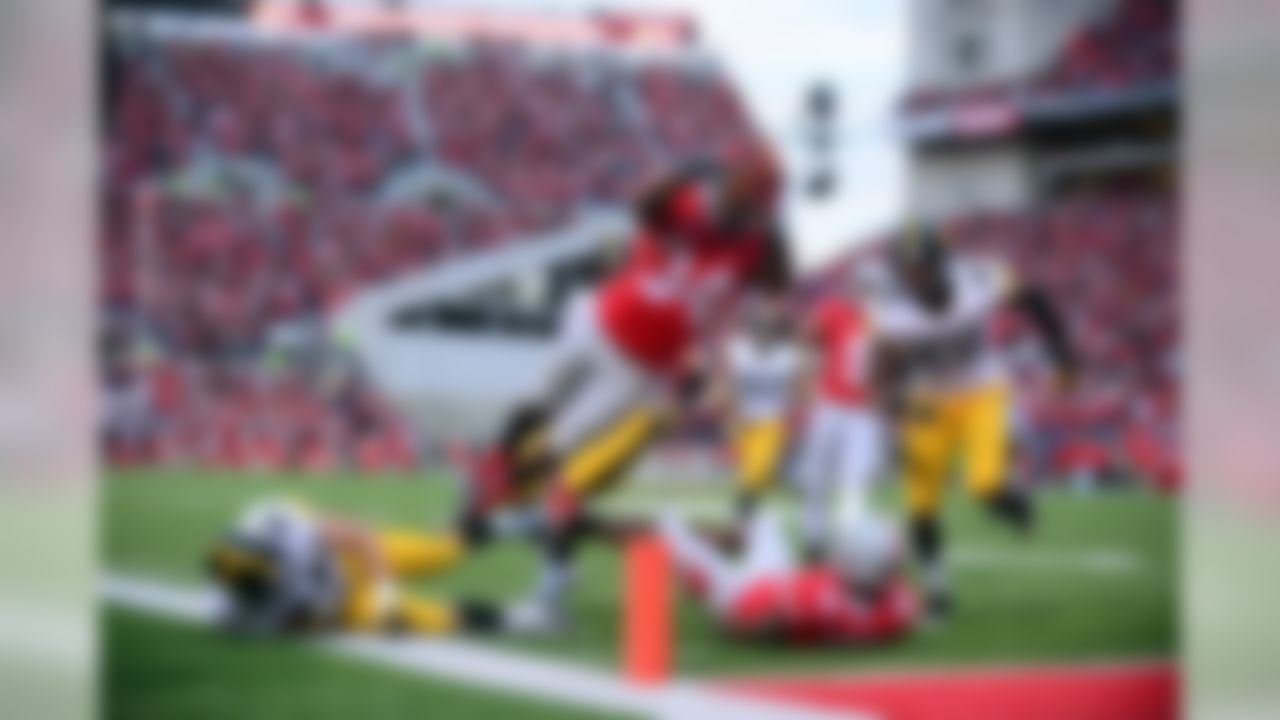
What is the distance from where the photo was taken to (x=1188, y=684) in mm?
4281

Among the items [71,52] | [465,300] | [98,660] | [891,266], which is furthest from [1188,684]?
[71,52]

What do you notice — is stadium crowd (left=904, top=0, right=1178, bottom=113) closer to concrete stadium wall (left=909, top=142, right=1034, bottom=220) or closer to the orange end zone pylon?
concrete stadium wall (left=909, top=142, right=1034, bottom=220)

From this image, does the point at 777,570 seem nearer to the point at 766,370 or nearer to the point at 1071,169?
the point at 766,370

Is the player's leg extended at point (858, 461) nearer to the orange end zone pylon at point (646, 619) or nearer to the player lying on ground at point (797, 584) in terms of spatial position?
the player lying on ground at point (797, 584)

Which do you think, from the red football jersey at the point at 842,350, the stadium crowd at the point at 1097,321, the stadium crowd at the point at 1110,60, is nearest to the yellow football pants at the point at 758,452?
the red football jersey at the point at 842,350

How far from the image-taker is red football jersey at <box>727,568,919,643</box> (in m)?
4.05

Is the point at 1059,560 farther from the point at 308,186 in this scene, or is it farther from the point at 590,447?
the point at 308,186

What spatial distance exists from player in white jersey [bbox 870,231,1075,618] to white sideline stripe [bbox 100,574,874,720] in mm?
421

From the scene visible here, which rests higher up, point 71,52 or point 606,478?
point 71,52

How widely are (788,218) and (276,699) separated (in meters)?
1.14

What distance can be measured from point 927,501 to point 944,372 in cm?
24

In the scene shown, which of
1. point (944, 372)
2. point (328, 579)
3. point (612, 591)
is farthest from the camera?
point (944, 372)

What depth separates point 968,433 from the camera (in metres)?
4.26

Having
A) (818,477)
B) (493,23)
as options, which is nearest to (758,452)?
(818,477)
